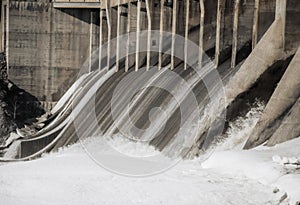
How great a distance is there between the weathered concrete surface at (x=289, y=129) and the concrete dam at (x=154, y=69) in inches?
0.8

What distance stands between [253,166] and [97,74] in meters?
16.6

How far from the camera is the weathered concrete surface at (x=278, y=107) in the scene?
42.5ft

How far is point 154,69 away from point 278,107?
370 inches

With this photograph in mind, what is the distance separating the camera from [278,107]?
1305 centimetres

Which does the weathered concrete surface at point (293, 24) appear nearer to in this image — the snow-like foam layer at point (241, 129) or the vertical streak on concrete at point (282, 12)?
the vertical streak on concrete at point (282, 12)

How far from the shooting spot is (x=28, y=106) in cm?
2902

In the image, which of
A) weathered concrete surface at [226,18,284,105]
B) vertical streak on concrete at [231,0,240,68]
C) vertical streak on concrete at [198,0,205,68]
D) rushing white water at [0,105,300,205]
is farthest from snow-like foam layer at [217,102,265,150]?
vertical streak on concrete at [198,0,205,68]

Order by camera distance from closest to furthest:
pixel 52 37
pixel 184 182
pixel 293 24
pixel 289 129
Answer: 1. pixel 184 182
2. pixel 289 129
3. pixel 293 24
4. pixel 52 37

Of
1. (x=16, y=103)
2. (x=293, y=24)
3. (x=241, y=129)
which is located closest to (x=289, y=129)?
(x=241, y=129)

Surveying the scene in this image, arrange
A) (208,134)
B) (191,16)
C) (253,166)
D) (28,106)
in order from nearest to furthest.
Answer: (253,166), (208,134), (191,16), (28,106)

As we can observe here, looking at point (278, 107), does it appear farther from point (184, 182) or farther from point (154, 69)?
point (154, 69)

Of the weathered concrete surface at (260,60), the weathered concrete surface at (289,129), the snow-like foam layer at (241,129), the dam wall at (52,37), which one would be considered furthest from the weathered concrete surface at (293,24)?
the dam wall at (52,37)

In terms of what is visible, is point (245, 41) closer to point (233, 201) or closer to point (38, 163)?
point (38, 163)

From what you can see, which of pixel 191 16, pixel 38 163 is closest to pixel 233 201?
pixel 38 163
